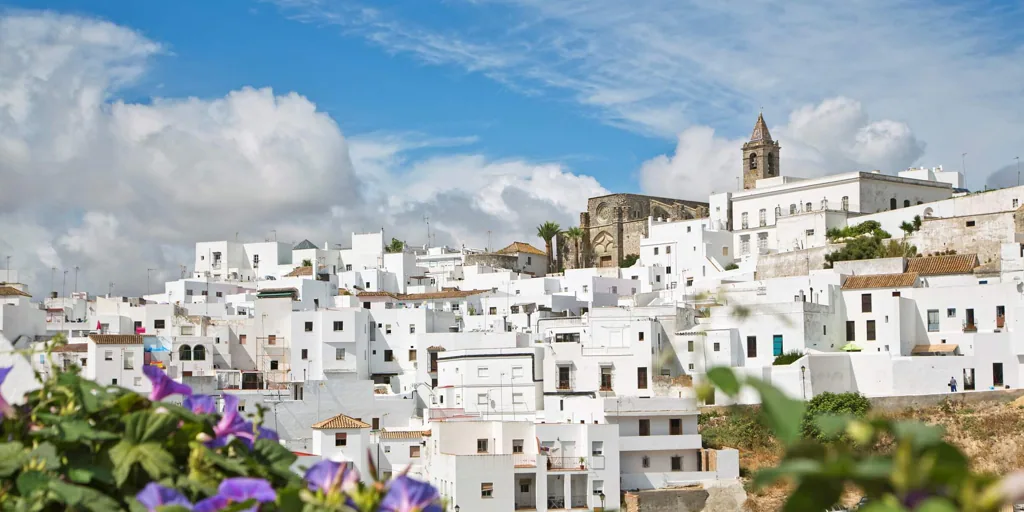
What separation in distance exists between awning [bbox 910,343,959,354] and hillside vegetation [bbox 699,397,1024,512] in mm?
2672

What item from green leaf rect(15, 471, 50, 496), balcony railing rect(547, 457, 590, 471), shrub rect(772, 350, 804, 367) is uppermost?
green leaf rect(15, 471, 50, 496)

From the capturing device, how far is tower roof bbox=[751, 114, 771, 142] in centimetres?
7159

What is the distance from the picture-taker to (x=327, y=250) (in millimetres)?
73688

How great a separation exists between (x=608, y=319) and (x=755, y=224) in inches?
885

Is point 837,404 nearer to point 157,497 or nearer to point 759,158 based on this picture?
point 157,497

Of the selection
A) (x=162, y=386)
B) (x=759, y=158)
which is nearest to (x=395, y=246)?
(x=759, y=158)

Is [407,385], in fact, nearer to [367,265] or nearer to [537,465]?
[537,465]

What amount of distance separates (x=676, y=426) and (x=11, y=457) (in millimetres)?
33140

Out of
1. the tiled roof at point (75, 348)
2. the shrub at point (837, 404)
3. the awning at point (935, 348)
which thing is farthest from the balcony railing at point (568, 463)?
the tiled roof at point (75, 348)

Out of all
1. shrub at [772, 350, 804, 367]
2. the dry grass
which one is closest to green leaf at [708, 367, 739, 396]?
the dry grass

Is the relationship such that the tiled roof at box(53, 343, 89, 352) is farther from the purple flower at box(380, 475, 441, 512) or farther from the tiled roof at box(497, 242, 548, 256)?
the purple flower at box(380, 475, 441, 512)

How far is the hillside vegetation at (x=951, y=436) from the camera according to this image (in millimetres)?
32594

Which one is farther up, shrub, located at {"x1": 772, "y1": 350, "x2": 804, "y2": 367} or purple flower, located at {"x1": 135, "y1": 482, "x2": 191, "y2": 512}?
purple flower, located at {"x1": 135, "y1": 482, "x2": 191, "y2": 512}

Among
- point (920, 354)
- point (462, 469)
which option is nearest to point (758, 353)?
point (920, 354)
